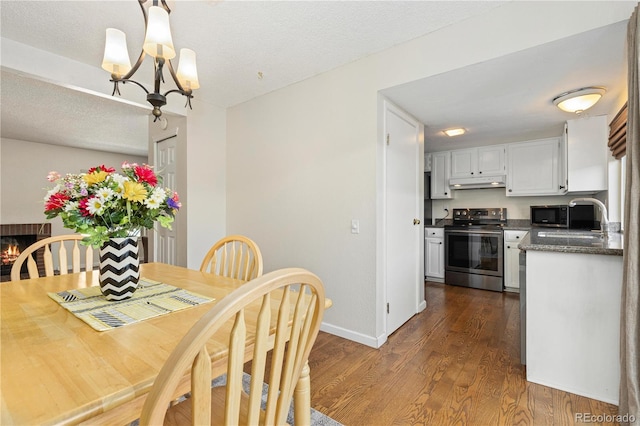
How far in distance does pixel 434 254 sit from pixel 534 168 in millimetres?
1739

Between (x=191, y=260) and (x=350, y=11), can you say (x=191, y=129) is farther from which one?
(x=350, y=11)

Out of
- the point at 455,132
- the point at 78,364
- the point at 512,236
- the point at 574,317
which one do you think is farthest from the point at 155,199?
the point at 512,236

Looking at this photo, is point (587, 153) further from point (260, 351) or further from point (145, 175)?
point (145, 175)

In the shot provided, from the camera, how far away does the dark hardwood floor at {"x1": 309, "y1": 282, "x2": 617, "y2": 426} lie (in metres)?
1.58

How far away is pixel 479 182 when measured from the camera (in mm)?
4309

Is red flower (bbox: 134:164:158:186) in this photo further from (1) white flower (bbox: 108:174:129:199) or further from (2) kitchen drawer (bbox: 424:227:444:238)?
(2) kitchen drawer (bbox: 424:227:444:238)

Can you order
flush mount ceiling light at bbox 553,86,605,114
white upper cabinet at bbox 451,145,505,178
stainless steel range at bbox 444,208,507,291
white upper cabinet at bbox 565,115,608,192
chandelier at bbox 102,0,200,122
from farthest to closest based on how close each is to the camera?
1. white upper cabinet at bbox 451,145,505,178
2. stainless steel range at bbox 444,208,507,291
3. white upper cabinet at bbox 565,115,608,192
4. flush mount ceiling light at bbox 553,86,605,114
5. chandelier at bbox 102,0,200,122

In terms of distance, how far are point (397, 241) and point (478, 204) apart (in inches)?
104

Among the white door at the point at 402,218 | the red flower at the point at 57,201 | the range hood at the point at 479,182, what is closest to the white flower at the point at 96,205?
the red flower at the point at 57,201

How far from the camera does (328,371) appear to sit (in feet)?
6.60

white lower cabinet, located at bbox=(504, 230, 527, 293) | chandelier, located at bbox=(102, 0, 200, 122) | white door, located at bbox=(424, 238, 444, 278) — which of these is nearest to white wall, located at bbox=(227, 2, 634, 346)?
chandelier, located at bbox=(102, 0, 200, 122)

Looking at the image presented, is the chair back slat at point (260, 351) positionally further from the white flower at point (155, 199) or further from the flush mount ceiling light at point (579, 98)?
the flush mount ceiling light at point (579, 98)

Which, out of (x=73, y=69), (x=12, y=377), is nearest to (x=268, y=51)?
(x=73, y=69)

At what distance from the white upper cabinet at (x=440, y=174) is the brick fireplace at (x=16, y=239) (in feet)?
21.7
